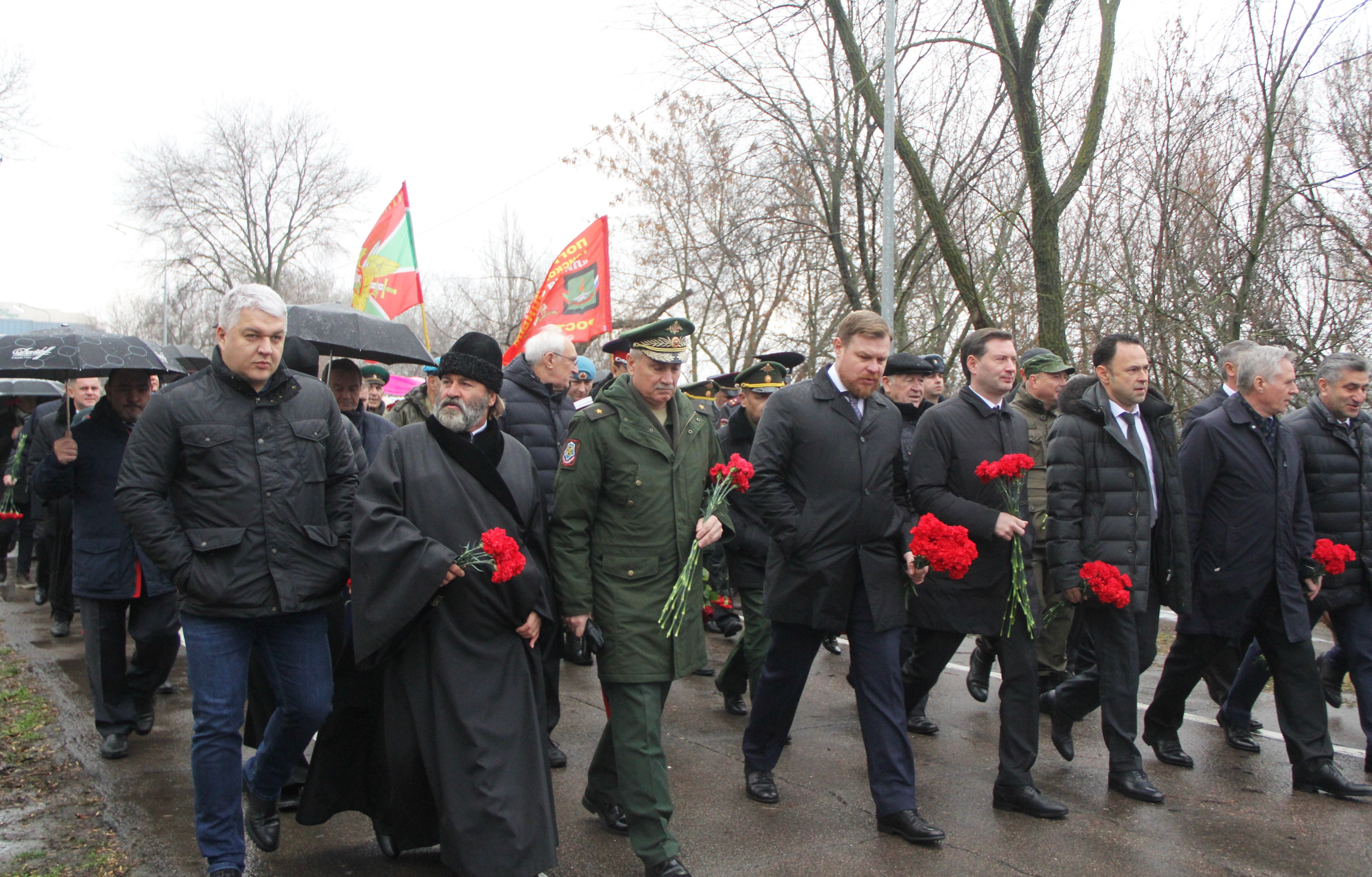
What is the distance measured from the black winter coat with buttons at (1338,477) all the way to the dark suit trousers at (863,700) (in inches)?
83.0

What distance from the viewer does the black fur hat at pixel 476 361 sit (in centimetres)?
380

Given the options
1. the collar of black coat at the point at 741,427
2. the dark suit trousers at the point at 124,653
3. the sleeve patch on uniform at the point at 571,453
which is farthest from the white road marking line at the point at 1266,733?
the dark suit trousers at the point at 124,653

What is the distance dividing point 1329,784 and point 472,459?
13.7ft

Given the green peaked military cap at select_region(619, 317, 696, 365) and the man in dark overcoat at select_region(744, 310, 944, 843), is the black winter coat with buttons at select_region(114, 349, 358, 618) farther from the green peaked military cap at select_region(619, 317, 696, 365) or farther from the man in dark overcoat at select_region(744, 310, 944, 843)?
the man in dark overcoat at select_region(744, 310, 944, 843)

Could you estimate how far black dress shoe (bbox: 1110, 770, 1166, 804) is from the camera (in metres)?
4.74

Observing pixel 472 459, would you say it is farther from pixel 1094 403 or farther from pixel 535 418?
pixel 1094 403

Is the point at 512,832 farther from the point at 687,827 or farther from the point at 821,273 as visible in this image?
the point at 821,273

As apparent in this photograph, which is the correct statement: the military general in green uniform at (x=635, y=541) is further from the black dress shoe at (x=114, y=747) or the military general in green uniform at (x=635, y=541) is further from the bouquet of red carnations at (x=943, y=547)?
the black dress shoe at (x=114, y=747)

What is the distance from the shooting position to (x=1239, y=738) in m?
5.67

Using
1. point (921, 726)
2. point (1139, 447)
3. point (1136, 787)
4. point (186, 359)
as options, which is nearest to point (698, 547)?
point (1139, 447)

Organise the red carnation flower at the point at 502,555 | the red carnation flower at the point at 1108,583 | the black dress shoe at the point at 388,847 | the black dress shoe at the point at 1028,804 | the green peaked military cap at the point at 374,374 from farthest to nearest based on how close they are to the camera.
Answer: the green peaked military cap at the point at 374,374 < the red carnation flower at the point at 1108,583 < the black dress shoe at the point at 1028,804 < the black dress shoe at the point at 388,847 < the red carnation flower at the point at 502,555

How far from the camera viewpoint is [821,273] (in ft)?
78.0

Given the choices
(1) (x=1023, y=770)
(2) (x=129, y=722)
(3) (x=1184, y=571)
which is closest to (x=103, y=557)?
(2) (x=129, y=722)

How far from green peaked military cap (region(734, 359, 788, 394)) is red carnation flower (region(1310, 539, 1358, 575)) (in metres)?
3.15
